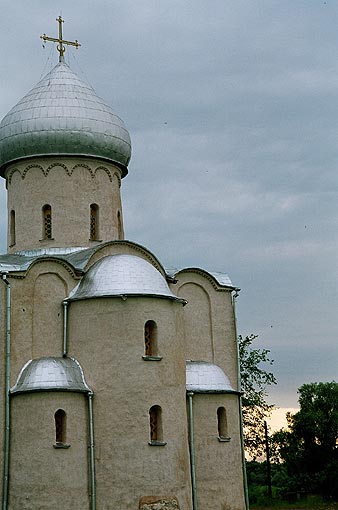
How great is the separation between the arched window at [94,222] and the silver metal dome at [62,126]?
1299mm

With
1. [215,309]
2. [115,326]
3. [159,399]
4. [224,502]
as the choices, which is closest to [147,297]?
[115,326]

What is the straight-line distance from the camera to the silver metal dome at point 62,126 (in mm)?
19828

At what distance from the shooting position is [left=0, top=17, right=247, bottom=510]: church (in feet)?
52.9

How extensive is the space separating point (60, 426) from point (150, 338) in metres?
2.59

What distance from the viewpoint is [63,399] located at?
1620 cm

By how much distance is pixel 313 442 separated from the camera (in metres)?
29.6

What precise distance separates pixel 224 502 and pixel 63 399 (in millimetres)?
4605

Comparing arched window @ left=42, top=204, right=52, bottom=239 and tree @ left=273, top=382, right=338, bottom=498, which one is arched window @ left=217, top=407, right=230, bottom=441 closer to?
arched window @ left=42, top=204, right=52, bottom=239

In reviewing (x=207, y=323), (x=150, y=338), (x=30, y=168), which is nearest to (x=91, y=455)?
(x=150, y=338)

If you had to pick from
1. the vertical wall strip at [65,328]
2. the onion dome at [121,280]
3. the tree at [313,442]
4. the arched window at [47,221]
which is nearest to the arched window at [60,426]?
the vertical wall strip at [65,328]

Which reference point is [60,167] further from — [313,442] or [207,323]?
[313,442]

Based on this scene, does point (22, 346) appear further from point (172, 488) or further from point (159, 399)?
point (172, 488)

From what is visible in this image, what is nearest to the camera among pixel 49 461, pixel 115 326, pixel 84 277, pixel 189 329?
pixel 49 461

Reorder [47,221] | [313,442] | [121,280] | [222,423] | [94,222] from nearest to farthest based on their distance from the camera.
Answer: [121,280]
[222,423]
[47,221]
[94,222]
[313,442]
